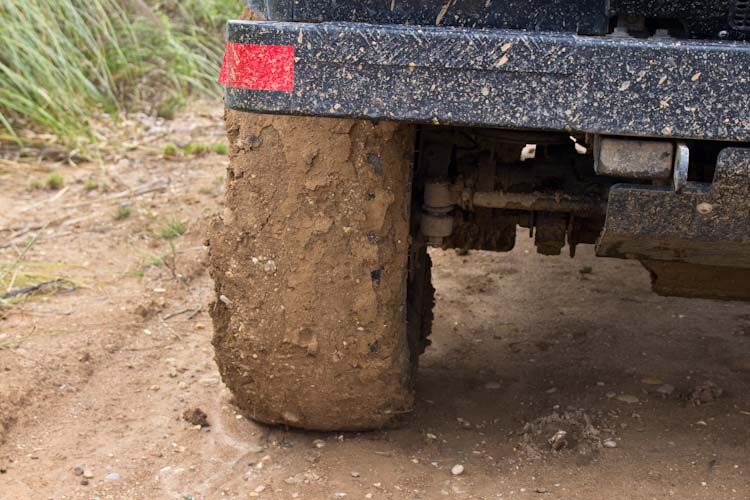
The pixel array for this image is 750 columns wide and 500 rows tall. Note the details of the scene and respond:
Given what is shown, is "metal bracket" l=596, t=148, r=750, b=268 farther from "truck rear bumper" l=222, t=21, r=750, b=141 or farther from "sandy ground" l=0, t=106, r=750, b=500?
"sandy ground" l=0, t=106, r=750, b=500

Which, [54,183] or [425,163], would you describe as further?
[54,183]

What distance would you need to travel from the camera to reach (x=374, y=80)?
1.72 m

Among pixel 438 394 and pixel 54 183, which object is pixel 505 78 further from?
pixel 54 183

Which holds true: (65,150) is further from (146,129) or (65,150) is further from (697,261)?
(697,261)

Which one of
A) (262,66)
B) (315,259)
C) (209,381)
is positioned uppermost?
(262,66)

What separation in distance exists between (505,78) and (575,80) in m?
0.12

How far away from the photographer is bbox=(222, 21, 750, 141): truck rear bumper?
1.64 m

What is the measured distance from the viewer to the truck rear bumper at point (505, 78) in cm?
164

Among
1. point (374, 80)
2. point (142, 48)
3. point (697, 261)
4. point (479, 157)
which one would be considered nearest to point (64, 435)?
point (479, 157)

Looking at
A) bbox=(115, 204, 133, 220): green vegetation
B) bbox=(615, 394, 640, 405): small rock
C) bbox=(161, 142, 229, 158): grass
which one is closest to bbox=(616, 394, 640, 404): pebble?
bbox=(615, 394, 640, 405): small rock

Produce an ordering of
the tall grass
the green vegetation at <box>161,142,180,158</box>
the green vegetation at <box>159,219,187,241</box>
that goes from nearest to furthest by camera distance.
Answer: the green vegetation at <box>159,219,187,241</box> < the tall grass < the green vegetation at <box>161,142,180,158</box>

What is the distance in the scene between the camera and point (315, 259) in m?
2.26

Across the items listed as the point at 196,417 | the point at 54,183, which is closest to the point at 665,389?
the point at 196,417

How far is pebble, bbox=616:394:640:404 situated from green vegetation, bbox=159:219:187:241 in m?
2.09
